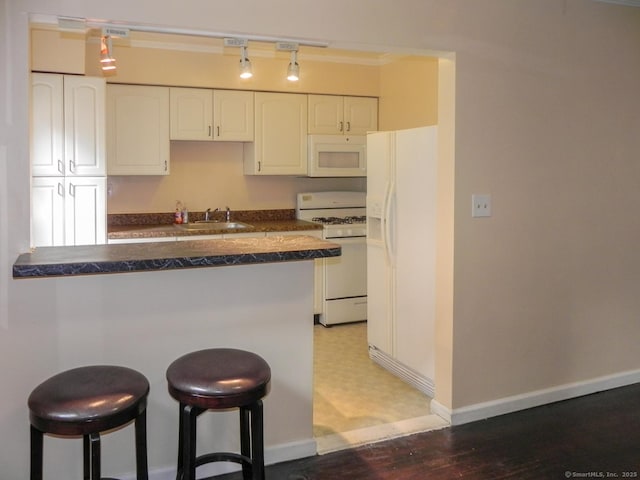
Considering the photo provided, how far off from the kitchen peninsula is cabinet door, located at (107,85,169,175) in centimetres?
221

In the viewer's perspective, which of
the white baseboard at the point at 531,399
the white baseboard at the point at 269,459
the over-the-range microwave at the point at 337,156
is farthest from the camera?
the over-the-range microwave at the point at 337,156

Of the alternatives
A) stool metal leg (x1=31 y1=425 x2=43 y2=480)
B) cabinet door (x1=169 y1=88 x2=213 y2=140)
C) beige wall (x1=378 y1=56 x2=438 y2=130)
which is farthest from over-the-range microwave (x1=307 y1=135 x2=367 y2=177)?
stool metal leg (x1=31 y1=425 x2=43 y2=480)

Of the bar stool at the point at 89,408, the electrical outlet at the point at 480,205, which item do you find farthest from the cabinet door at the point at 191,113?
the bar stool at the point at 89,408

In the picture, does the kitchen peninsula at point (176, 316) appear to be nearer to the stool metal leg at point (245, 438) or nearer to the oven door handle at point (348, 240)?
the stool metal leg at point (245, 438)

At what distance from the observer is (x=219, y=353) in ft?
7.53

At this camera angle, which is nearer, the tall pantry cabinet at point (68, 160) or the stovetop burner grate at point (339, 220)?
the tall pantry cabinet at point (68, 160)

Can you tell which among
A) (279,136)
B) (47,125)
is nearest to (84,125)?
(47,125)

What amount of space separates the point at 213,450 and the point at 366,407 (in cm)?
112

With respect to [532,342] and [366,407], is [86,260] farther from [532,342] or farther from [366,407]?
[532,342]

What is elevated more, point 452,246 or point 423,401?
point 452,246

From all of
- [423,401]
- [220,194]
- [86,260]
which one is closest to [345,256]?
[220,194]

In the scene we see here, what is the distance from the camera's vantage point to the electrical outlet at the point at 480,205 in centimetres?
321

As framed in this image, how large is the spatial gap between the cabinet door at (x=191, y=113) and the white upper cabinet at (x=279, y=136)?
436 millimetres

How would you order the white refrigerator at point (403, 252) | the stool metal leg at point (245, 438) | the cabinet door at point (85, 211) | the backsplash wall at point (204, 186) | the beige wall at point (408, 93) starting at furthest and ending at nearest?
1. the backsplash wall at point (204, 186)
2. the beige wall at point (408, 93)
3. the cabinet door at point (85, 211)
4. the white refrigerator at point (403, 252)
5. the stool metal leg at point (245, 438)
